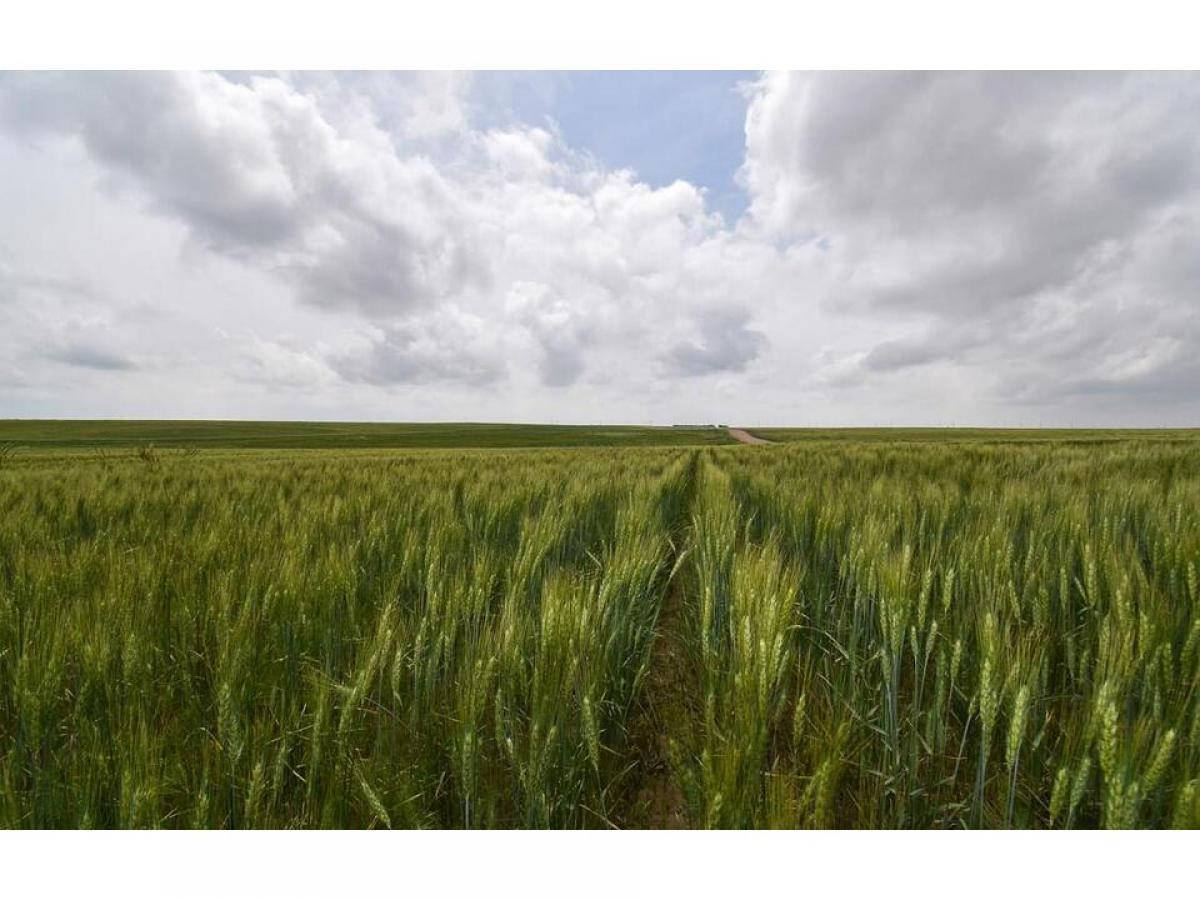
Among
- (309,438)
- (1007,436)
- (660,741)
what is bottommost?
(660,741)

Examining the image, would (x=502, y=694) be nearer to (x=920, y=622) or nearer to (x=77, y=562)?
(x=920, y=622)

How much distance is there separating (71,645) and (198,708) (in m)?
0.40

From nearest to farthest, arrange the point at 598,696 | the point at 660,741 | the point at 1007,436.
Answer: the point at 598,696 < the point at 660,741 < the point at 1007,436

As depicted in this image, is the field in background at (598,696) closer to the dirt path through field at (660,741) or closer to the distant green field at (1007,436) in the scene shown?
the dirt path through field at (660,741)

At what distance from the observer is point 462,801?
3.79 ft

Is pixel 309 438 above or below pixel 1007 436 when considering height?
below

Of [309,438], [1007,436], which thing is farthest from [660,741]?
[1007,436]

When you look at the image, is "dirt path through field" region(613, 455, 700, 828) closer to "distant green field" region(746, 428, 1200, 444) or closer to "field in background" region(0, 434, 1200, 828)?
"field in background" region(0, 434, 1200, 828)

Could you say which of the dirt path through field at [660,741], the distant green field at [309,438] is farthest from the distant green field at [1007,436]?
the dirt path through field at [660,741]

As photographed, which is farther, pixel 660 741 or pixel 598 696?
pixel 660 741

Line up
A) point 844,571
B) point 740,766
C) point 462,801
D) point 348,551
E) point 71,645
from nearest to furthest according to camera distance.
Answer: point 740,766 < point 462,801 < point 71,645 < point 348,551 < point 844,571

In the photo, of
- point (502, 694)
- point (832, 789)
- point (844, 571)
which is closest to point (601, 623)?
point (502, 694)

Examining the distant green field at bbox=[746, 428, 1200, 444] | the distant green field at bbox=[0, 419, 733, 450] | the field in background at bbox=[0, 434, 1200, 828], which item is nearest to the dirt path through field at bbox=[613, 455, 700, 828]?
the field in background at bbox=[0, 434, 1200, 828]

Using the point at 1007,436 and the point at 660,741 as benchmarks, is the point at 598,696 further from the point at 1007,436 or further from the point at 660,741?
the point at 1007,436
